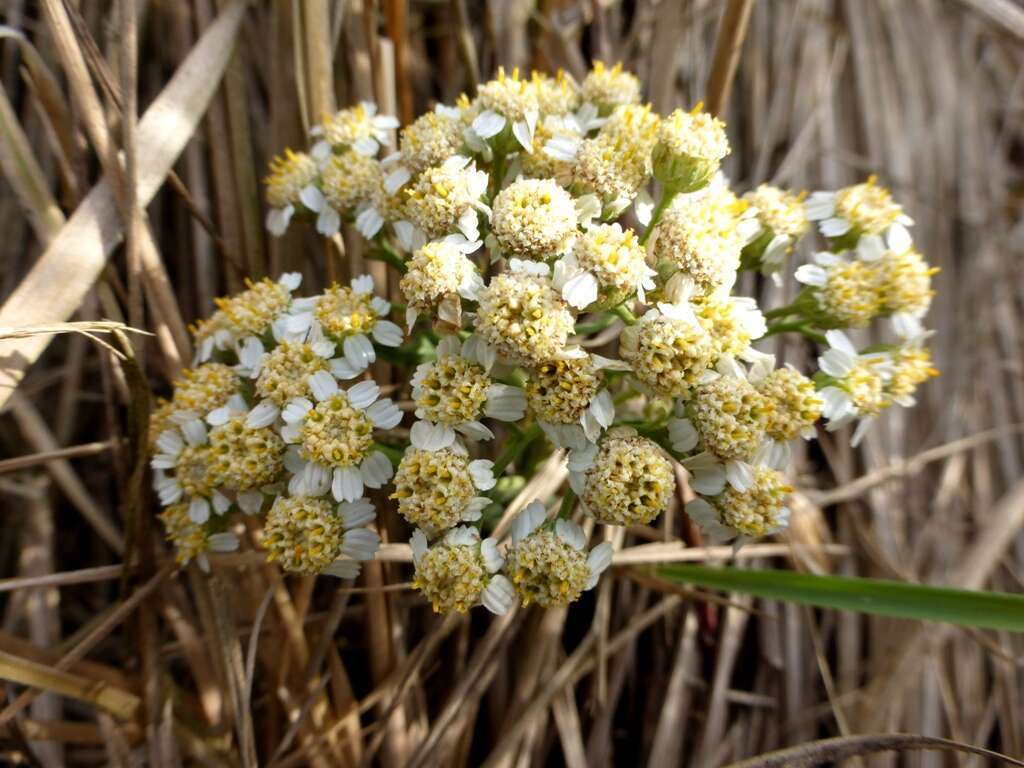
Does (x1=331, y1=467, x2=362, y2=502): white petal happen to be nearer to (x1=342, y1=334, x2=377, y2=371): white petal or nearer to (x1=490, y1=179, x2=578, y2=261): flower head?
(x1=342, y1=334, x2=377, y2=371): white petal

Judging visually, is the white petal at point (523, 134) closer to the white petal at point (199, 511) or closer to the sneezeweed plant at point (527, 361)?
the sneezeweed plant at point (527, 361)

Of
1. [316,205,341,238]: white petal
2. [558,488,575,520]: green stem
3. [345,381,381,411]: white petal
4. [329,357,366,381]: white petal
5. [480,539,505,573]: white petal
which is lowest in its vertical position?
[480,539,505,573]: white petal

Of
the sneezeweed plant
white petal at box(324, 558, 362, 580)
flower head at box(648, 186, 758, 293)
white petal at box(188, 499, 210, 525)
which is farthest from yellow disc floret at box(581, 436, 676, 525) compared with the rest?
white petal at box(188, 499, 210, 525)

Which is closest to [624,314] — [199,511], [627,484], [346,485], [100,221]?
[627,484]

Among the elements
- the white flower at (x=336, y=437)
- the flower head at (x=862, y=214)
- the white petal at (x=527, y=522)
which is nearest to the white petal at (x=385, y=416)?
the white flower at (x=336, y=437)

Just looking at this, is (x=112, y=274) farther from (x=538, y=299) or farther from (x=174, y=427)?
(x=538, y=299)

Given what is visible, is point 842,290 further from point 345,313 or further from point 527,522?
point 345,313

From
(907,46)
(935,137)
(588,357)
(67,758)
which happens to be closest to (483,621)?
(588,357)
